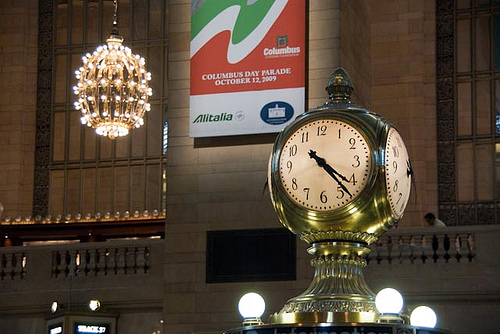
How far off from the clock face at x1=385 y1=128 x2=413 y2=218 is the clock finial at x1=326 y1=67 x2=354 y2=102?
0.19 m

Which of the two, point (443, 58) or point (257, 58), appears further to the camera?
point (443, 58)

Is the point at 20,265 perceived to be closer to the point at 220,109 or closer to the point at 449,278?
the point at 220,109

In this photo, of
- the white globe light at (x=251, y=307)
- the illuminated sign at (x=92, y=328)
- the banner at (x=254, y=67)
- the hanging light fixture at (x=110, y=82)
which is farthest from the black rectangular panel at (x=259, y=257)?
the white globe light at (x=251, y=307)

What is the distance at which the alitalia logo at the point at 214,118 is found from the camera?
1488 cm

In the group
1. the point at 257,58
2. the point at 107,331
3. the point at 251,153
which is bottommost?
the point at 107,331

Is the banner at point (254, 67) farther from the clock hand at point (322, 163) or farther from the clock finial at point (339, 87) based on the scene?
the clock hand at point (322, 163)

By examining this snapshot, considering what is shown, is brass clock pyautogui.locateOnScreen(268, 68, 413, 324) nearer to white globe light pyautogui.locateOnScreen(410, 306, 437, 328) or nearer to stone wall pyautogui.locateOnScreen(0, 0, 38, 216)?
white globe light pyautogui.locateOnScreen(410, 306, 437, 328)

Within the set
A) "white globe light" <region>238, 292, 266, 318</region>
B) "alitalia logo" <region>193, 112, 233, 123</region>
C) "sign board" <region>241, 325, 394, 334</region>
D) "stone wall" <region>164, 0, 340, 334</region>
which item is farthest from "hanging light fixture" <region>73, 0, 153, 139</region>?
"sign board" <region>241, 325, 394, 334</region>

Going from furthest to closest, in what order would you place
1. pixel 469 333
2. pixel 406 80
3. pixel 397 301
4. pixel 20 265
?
pixel 406 80, pixel 20 265, pixel 469 333, pixel 397 301

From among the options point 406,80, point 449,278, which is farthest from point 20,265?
point 406,80

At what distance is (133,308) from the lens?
15.6m

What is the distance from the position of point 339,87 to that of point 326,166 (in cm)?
29

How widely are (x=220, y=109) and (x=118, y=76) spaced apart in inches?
141

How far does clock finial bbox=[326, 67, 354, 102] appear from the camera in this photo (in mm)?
2883
